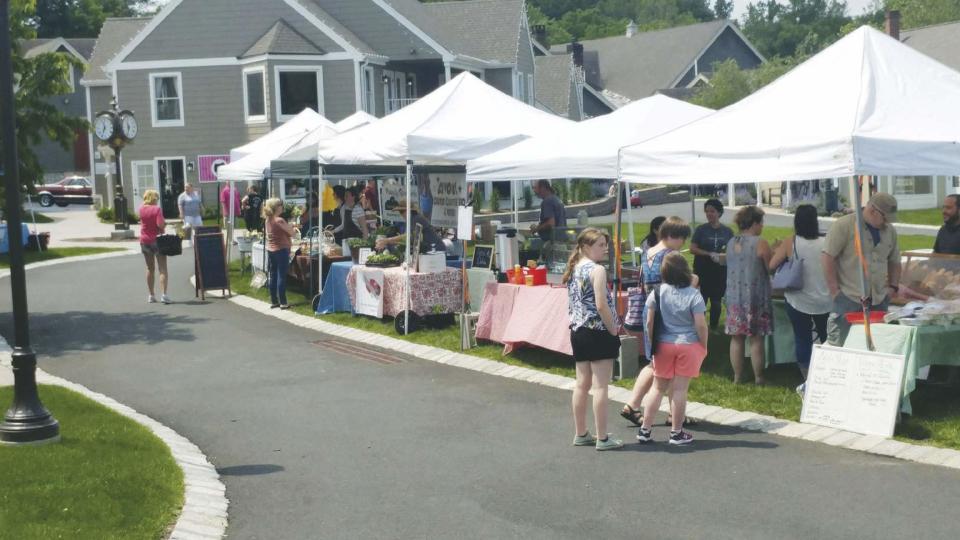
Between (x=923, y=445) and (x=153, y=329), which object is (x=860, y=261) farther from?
(x=153, y=329)

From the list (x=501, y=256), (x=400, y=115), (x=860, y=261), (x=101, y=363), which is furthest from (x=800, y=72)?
(x=101, y=363)

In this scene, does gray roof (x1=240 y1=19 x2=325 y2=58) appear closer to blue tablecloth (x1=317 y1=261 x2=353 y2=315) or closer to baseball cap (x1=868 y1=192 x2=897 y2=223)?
blue tablecloth (x1=317 y1=261 x2=353 y2=315)

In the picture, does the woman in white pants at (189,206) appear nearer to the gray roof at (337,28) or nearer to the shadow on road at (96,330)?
the shadow on road at (96,330)

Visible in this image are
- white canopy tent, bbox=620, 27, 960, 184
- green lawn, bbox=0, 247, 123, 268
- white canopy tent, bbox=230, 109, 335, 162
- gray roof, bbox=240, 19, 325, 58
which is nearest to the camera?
white canopy tent, bbox=620, 27, 960, 184

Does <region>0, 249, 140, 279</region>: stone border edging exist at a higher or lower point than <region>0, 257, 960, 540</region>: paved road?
lower

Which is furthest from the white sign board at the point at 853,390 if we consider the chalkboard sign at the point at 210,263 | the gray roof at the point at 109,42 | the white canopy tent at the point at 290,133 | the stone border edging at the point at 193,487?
the gray roof at the point at 109,42

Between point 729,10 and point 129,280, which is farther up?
point 729,10

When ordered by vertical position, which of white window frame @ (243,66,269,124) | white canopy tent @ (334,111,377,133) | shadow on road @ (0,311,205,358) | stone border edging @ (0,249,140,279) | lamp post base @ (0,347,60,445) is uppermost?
white window frame @ (243,66,269,124)

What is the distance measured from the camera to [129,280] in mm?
22859

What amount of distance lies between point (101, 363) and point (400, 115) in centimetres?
517

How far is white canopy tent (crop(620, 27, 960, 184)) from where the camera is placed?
29.9 ft

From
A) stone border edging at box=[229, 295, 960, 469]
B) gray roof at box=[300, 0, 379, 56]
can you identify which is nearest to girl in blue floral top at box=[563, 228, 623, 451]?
stone border edging at box=[229, 295, 960, 469]

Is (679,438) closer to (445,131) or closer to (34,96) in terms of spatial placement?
(445,131)

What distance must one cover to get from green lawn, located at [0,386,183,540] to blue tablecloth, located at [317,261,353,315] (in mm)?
7263
